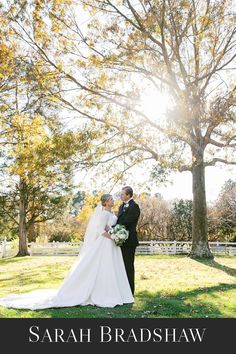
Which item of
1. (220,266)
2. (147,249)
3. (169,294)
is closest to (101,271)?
(169,294)

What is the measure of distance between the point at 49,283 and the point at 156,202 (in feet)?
87.6

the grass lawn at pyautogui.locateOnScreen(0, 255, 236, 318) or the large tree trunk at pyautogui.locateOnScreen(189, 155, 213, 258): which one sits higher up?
the large tree trunk at pyautogui.locateOnScreen(189, 155, 213, 258)

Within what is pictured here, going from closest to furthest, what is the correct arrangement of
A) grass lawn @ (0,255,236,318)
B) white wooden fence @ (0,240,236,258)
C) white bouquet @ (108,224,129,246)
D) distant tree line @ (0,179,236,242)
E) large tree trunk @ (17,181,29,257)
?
grass lawn @ (0,255,236,318) < white bouquet @ (108,224,129,246) < white wooden fence @ (0,240,236,258) < large tree trunk @ (17,181,29,257) < distant tree line @ (0,179,236,242)

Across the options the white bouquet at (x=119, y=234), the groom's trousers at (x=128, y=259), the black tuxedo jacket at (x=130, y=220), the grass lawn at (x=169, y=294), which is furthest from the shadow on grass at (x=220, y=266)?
the white bouquet at (x=119, y=234)

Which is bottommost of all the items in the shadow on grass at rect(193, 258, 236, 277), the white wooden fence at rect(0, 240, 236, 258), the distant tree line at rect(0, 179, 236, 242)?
the shadow on grass at rect(193, 258, 236, 277)

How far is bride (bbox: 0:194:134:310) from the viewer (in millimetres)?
8359

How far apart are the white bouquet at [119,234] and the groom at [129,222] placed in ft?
1.01

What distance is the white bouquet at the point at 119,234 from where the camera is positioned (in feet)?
28.1

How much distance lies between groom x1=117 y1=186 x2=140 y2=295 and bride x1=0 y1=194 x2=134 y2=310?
0.26 meters

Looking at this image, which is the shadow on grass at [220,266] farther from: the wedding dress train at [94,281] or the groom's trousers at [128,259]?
the wedding dress train at [94,281]

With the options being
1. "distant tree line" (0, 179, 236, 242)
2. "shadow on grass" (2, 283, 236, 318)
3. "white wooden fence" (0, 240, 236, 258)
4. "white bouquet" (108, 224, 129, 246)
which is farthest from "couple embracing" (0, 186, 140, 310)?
"distant tree line" (0, 179, 236, 242)

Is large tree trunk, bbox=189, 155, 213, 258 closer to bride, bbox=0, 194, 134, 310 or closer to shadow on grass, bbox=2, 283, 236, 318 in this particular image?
shadow on grass, bbox=2, 283, 236, 318

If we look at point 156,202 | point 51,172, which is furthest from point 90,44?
point 156,202

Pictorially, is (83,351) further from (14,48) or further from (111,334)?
(14,48)
